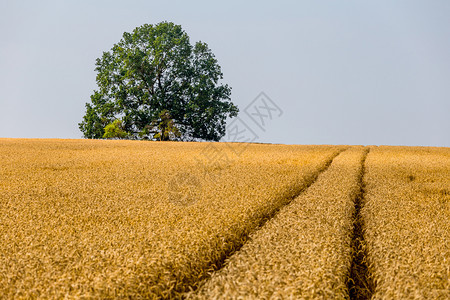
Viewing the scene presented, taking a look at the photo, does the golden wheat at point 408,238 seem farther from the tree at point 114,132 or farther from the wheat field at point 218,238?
the tree at point 114,132

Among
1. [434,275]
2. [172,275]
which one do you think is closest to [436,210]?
[434,275]

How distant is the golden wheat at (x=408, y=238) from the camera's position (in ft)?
8.70

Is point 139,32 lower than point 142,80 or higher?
higher

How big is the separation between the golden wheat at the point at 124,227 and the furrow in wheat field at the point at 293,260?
0.60ft

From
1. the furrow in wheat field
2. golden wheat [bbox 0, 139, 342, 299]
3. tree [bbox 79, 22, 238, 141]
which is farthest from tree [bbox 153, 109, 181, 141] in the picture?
the furrow in wheat field

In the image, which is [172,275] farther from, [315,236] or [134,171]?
[134,171]

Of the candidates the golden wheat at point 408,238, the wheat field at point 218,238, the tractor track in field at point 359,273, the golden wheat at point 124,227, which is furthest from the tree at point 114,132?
the tractor track in field at point 359,273

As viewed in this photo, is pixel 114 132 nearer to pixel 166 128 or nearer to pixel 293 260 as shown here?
pixel 166 128

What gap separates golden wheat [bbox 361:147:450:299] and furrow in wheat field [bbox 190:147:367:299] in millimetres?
223

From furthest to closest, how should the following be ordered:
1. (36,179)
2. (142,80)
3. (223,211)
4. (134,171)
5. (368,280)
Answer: (142,80)
(134,171)
(36,179)
(223,211)
(368,280)

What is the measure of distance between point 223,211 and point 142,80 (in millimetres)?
22394

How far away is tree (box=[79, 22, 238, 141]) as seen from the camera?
2500 cm

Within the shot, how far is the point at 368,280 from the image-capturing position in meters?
2.98

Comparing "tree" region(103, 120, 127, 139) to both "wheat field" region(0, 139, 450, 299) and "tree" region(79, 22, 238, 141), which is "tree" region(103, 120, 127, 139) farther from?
"wheat field" region(0, 139, 450, 299)
